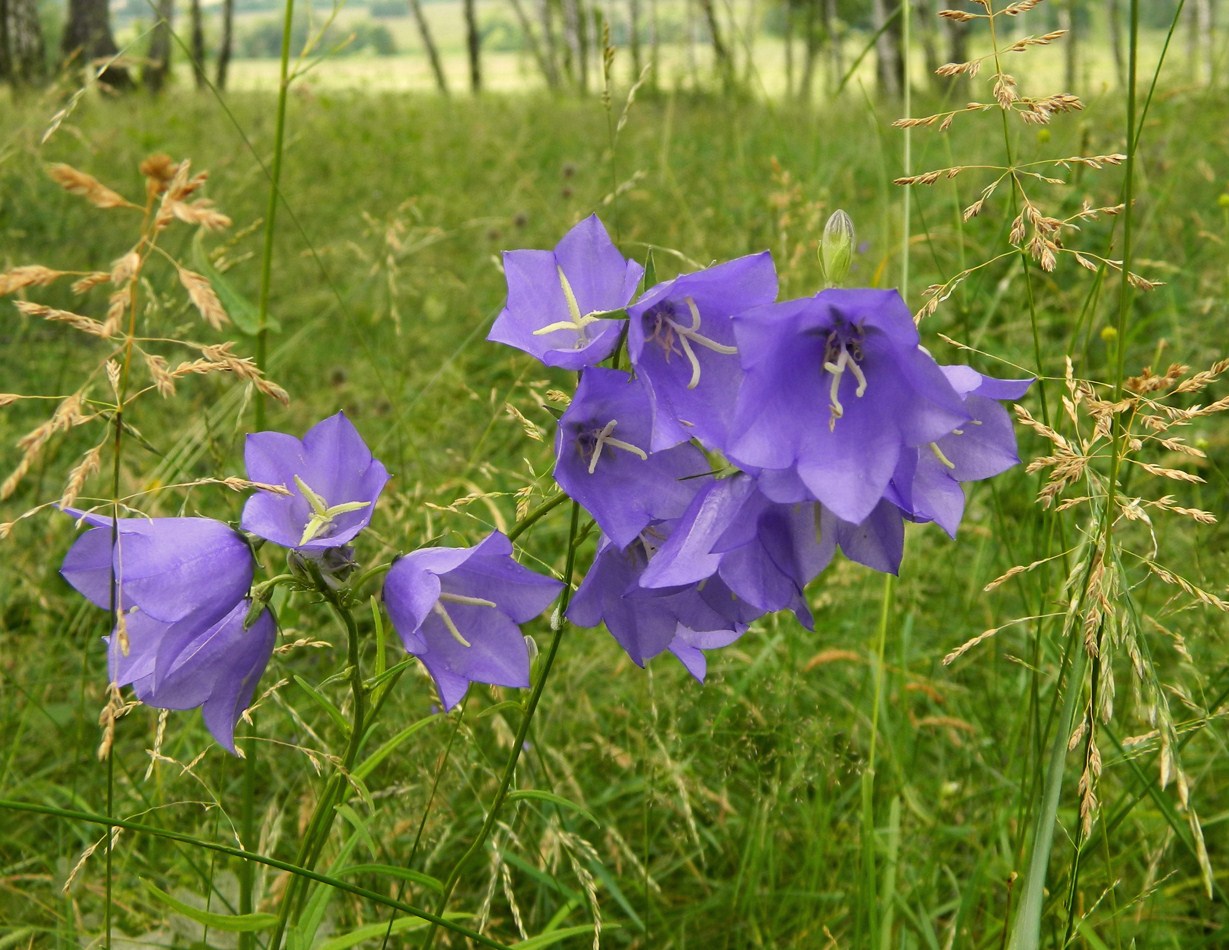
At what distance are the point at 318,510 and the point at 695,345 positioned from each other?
1.15 feet

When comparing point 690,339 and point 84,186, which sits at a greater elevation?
point 84,186

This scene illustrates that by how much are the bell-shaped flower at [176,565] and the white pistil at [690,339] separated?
15.9 inches

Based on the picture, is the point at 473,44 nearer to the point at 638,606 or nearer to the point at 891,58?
the point at 891,58

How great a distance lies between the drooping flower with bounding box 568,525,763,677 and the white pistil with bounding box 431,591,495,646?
0.28 ft

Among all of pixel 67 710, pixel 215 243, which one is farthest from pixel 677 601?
pixel 215 243

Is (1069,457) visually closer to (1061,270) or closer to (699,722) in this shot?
(699,722)

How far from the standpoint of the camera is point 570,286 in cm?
100

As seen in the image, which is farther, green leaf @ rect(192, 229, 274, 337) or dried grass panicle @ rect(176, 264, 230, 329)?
green leaf @ rect(192, 229, 274, 337)

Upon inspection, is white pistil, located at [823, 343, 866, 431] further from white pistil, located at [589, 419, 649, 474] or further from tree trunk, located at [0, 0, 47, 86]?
tree trunk, located at [0, 0, 47, 86]

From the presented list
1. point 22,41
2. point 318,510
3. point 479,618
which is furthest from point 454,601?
point 22,41

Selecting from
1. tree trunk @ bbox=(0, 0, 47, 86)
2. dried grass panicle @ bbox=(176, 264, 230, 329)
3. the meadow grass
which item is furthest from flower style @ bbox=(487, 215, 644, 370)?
tree trunk @ bbox=(0, 0, 47, 86)

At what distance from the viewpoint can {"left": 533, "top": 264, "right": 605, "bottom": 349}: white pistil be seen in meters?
0.95

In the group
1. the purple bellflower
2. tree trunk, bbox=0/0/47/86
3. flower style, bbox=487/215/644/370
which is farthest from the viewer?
tree trunk, bbox=0/0/47/86

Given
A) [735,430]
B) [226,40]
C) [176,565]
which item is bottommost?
[176,565]
